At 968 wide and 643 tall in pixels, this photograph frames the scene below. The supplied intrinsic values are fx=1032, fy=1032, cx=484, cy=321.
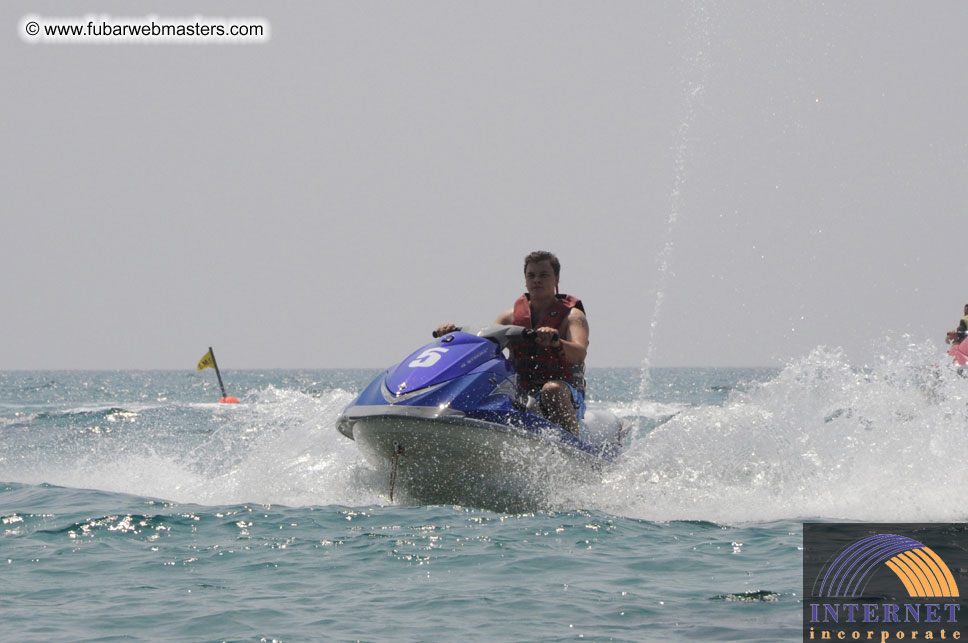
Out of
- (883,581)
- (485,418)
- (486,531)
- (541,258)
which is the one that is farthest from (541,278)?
(883,581)

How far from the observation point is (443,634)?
3.96 meters

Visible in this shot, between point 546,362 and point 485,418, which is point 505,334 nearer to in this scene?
point 546,362

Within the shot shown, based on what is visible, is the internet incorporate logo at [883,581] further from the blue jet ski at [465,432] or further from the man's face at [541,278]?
the man's face at [541,278]

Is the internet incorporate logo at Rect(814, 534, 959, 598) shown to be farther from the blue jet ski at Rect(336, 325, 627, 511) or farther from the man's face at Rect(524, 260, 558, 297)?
the man's face at Rect(524, 260, 558, 297)

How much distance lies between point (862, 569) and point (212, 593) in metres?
3.01

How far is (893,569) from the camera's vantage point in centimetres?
490

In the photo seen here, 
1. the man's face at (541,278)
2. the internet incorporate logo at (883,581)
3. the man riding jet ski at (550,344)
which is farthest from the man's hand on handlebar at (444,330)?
the internet incorporate logo at (883,581)

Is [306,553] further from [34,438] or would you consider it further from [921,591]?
[34,438]

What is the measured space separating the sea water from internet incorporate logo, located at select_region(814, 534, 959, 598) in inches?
8.2

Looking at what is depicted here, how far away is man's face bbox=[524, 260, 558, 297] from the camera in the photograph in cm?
738

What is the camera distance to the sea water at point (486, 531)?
416 cm

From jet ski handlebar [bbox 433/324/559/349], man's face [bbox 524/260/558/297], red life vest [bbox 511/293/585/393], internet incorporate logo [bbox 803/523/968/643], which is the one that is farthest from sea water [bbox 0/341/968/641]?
man's face [bbox 524/260/558/297]

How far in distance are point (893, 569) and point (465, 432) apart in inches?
99.6

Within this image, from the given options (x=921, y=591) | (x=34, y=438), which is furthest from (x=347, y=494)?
(x=34, y=438)
